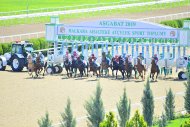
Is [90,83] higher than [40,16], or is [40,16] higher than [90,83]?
[40,16]

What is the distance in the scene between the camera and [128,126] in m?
15.4

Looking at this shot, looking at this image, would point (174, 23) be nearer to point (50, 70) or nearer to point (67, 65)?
point (50, 70)

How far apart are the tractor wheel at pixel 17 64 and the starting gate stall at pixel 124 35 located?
3.71 feet

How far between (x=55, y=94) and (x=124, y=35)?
643cm

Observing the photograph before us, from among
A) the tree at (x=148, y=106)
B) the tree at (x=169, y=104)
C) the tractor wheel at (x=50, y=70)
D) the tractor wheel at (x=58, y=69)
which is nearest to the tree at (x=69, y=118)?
the tree at (x=148, y=106)

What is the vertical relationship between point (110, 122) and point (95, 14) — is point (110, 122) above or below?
below

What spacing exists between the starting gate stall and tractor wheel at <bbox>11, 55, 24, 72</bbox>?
3.71ft

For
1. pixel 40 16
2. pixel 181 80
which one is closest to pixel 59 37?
pixel 181 80

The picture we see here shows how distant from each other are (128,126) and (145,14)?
1478 inches


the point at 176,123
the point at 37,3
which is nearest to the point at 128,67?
the point at 176,123

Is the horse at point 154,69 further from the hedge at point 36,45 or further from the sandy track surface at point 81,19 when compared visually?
the sandy track surface at point 81,19

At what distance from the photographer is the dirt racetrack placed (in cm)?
2262

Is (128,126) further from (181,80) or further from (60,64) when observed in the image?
(60,64)

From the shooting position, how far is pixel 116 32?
1268 inches
